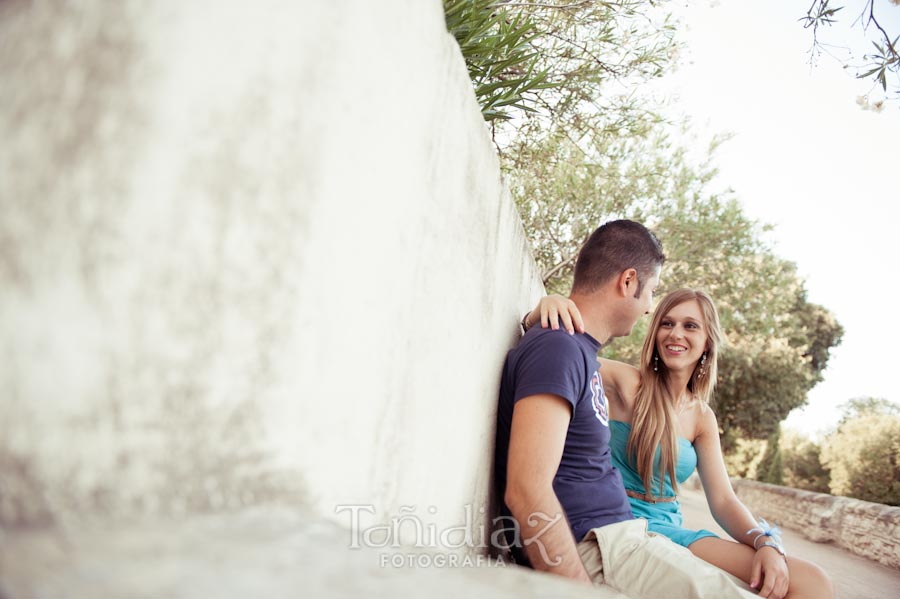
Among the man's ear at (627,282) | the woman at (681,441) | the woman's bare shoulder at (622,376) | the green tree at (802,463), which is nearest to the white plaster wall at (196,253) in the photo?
the woman at (681,441)

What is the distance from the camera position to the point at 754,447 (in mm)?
22953

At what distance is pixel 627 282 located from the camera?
11.0ft

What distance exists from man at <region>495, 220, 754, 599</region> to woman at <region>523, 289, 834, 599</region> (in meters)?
0.32

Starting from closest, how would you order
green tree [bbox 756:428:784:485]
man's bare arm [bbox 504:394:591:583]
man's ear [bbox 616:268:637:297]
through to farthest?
man's bare arm [bbox 504:394:591:583] < man's ear [bbox 616:268:637:297] < green tree [bbox 756:428:784:485]

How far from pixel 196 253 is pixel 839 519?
1236 cm

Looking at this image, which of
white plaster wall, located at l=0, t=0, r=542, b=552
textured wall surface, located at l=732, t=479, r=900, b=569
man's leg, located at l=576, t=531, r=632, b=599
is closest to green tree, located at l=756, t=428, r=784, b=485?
textured wall surface, located at l=732, t=479, r=900, b=569

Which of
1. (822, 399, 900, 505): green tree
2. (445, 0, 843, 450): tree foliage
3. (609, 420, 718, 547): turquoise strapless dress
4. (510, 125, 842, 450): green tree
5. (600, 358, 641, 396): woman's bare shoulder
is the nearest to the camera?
(609, 420, 718, 547): turquoise strapless dress

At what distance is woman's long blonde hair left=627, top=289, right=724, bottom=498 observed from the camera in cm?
380

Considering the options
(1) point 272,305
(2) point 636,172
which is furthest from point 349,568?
→ (2) point 636,172

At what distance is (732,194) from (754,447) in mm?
15705

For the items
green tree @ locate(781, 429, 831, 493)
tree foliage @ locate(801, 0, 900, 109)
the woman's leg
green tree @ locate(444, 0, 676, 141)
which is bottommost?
green tree @ locate(781, 429, 831, 493)

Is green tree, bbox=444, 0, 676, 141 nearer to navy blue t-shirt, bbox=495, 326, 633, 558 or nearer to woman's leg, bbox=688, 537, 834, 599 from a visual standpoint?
navy blue t-shirt, bbox=495, 326, 633, 558

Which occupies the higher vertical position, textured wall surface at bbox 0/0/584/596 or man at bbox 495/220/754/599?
textured wall surface at bbox 0/0/584/596

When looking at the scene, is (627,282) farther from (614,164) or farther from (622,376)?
(614,164)
